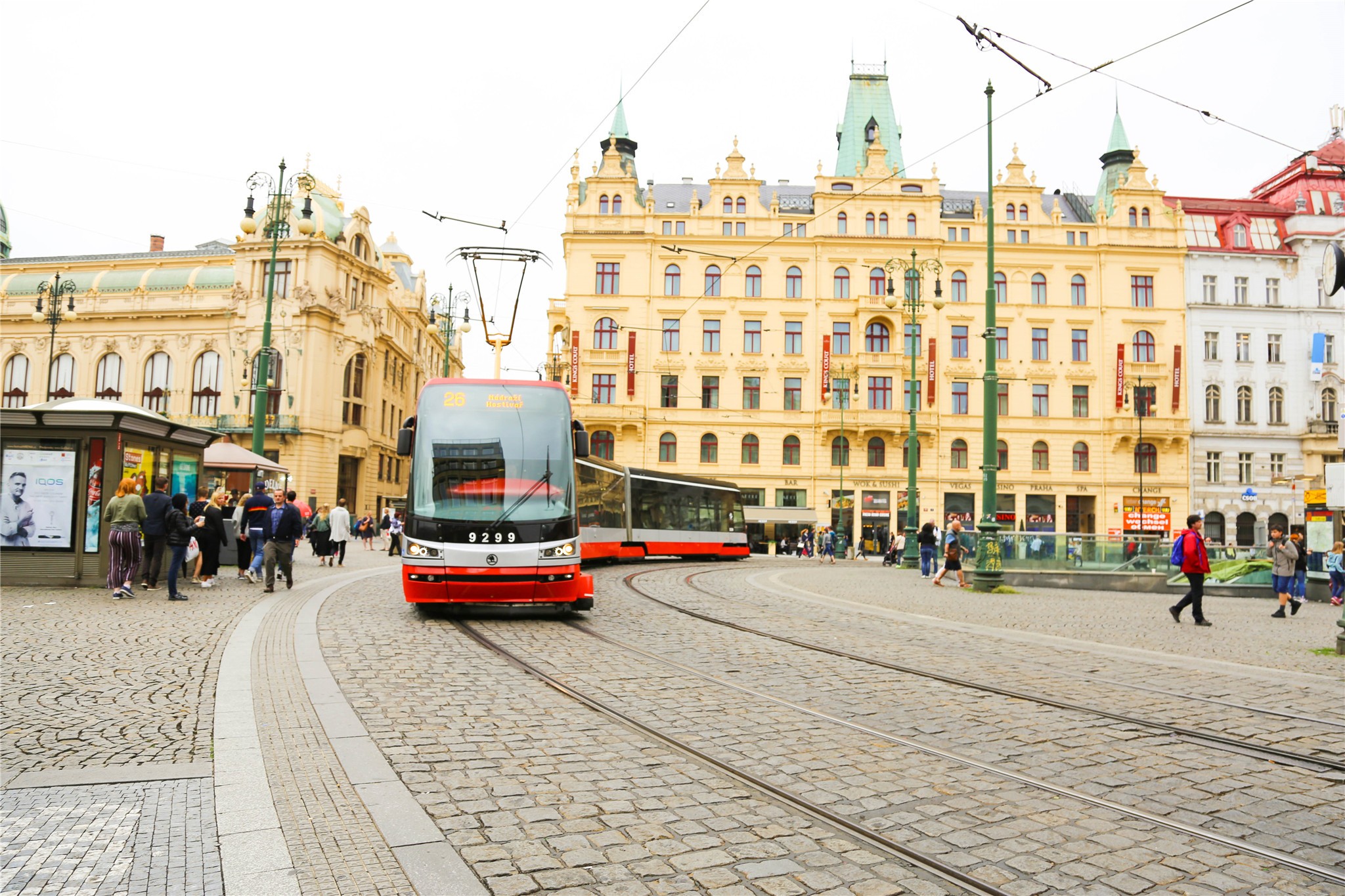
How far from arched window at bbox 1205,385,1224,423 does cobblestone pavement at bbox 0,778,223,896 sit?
5675cm

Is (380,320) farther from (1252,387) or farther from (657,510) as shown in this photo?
(1252,387)

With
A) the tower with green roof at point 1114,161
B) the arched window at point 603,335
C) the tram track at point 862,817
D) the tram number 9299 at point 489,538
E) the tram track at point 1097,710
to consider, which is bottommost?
the tram track at point 1097,710

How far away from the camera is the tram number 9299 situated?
11.6 meters

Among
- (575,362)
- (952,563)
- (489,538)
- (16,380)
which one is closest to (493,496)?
(489,538)

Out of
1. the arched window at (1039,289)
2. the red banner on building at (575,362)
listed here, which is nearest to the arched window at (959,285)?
the arched window at (1039,289)

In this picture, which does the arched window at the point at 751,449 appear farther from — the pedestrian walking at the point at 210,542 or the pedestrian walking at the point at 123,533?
the pedestrian walking at the point at 123,533

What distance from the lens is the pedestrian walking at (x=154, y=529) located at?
14148 mm

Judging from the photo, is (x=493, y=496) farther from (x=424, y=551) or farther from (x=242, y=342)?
(x=242, y=342)

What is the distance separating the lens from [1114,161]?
A: 55469 mm

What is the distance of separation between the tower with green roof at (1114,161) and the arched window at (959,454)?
613 inches

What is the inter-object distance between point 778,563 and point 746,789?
28.8m

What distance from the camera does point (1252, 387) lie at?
52500 millimetres

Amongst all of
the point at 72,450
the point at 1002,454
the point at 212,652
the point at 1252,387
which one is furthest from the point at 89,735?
the point at 1252,387

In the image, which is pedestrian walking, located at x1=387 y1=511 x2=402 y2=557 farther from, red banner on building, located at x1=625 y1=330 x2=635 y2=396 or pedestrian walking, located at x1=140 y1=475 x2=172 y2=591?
red banner on building, located at x1=625 y1=330 x2=635 y2=396
